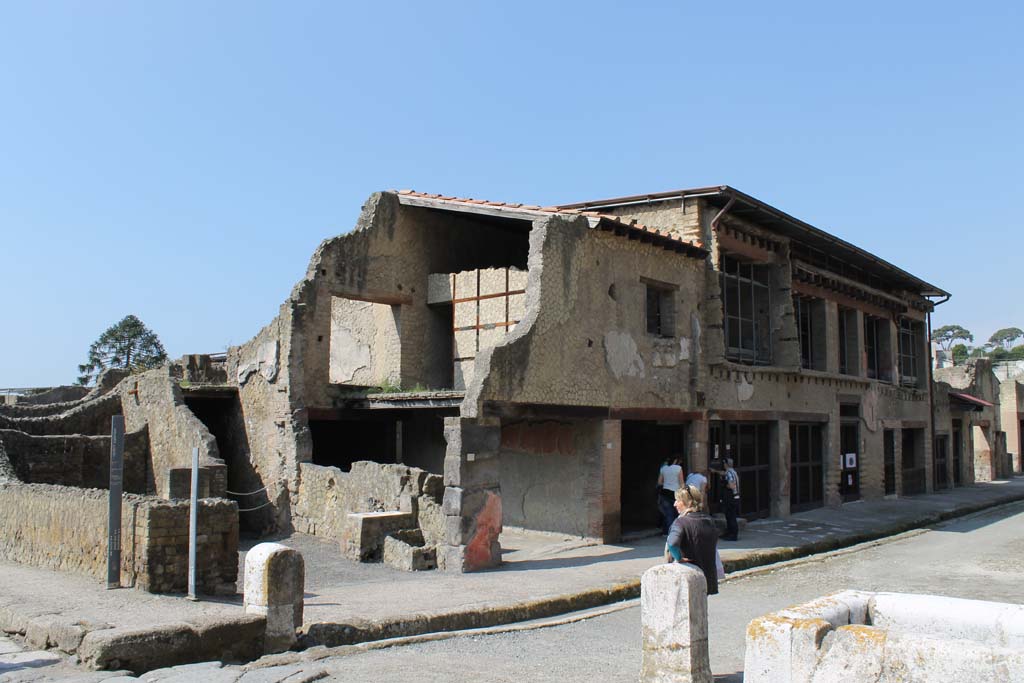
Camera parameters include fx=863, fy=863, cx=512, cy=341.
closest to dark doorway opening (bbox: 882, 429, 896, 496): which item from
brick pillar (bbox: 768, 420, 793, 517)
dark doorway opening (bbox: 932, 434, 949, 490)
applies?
dark doorway opening (bbox: 932, 434, 949, 490)

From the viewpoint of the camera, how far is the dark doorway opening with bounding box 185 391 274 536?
1580cm

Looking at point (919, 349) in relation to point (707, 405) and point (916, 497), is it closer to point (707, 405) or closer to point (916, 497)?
point (916, 497)

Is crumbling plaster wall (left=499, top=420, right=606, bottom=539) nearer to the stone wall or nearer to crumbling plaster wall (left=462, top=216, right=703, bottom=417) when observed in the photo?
crumbling plaster wall (left=462, top=216, right=703, bottom=417)

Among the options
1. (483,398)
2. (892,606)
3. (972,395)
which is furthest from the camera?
(972,395)

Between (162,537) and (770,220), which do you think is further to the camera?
(770,220)

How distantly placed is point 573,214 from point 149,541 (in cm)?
741

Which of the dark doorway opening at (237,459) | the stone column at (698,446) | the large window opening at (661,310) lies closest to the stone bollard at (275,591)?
the dark doorway opening at (237,459)

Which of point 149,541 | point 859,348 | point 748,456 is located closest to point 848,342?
point 859,348

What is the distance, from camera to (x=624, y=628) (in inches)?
335

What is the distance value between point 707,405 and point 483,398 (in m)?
5.59

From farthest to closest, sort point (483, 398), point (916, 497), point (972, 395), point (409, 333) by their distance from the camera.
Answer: point (972, 395) < point (916, 497) < point (409, 333) < point (483, 398)

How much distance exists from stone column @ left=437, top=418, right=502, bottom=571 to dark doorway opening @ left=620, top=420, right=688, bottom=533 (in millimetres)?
5945

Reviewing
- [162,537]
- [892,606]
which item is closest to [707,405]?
[162,537]

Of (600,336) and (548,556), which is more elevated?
(600,336)
